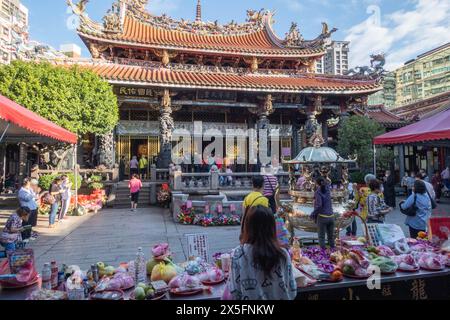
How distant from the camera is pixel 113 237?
681 cm

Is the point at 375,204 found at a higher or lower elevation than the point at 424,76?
lower

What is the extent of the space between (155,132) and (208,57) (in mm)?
4928

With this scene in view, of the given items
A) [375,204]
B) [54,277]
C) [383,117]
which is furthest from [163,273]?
[383,117]

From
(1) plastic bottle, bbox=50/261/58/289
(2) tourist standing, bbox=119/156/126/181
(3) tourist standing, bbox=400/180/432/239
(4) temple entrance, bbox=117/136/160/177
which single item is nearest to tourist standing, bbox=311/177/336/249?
(3) tourist standing, bbox=400/180/432/239

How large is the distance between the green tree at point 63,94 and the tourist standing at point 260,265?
33.3 feet

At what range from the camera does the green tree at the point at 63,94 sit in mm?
9500

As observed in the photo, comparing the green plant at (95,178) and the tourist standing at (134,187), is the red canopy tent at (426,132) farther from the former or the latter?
the green plant at (95,178)

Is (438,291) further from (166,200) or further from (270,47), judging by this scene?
(270,47)

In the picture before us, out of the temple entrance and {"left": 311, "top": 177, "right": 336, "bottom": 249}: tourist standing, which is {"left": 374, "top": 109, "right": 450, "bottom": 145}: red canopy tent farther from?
the temple entrance

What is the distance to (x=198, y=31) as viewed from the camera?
16359 millimetres

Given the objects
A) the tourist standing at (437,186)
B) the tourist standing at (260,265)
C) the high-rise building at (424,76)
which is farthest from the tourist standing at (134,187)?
the high-rise building at (424,76)

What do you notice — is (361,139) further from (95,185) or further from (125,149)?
(95,185)

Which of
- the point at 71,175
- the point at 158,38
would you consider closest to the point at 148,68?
the point at 158,38

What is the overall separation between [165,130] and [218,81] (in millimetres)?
3320
